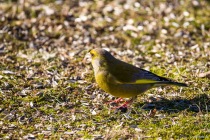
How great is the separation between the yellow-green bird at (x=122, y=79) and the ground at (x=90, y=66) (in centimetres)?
28

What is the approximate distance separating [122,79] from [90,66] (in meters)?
1.75

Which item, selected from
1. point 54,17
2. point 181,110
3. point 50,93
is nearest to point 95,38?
point 54,17

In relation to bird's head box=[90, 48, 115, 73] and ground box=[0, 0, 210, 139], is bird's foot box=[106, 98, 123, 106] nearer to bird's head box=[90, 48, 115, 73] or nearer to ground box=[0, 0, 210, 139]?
ground box=[0, 0, 210, 139]

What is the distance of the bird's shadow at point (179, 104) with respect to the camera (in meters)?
6.44

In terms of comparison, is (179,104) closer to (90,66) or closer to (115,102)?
(115,102)

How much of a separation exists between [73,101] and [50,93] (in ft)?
1.32

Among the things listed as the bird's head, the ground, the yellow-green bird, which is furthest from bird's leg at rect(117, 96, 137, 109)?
the bird's head

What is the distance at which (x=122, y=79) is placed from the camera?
632 cm

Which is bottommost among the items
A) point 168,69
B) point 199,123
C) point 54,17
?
point 199,123

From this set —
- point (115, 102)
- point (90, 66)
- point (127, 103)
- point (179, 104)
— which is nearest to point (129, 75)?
point (127, 103)

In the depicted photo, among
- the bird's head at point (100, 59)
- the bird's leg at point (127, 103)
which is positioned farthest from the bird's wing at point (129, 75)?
the bird's leg at point (127, 103)

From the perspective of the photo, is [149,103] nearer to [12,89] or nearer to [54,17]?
[12,89]

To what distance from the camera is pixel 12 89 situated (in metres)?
6.97

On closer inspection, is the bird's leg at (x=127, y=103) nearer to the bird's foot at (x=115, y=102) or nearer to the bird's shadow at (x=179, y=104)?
the bird's shadow at (x=179, y=104)
